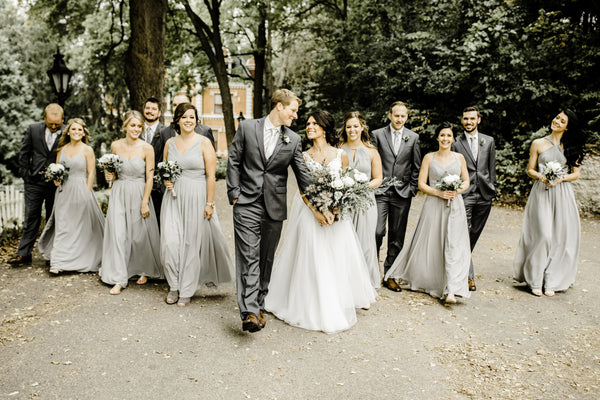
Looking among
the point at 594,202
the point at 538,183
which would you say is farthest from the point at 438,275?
the point at 594,202

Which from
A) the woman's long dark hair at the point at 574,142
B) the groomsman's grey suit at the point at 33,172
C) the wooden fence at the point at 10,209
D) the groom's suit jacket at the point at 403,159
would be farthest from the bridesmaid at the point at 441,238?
the wooden fence at the point at 10,209

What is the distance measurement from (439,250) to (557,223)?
1865 mm

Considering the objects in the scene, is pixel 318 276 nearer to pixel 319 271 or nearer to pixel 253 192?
pixel 319 271

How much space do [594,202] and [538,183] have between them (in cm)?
730

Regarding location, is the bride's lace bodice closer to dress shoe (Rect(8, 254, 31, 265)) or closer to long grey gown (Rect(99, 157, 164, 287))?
long grey gown (Rect(99, 157, 164, 287))

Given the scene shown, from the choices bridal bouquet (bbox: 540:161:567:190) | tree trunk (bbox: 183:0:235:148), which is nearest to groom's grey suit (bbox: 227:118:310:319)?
bridal bouquet (bbox: 540:161:567:190)

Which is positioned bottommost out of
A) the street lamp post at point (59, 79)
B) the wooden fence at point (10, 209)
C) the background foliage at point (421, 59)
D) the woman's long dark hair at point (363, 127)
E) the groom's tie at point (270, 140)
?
the wooden fence at point (10, 209)

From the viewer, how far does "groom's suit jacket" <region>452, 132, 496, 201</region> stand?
21.7 ft

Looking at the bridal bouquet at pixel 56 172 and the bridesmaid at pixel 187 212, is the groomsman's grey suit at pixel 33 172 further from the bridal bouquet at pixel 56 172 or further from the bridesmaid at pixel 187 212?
the bridesmaid at pixel 187 212

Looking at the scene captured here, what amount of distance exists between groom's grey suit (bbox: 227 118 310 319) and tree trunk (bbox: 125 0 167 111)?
18.1ft

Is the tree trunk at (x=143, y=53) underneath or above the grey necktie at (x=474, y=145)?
above

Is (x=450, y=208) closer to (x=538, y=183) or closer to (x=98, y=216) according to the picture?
(x=538, y=183)

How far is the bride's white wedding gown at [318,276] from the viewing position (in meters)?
4.99

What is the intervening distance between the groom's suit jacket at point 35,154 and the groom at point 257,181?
13.2 feet
